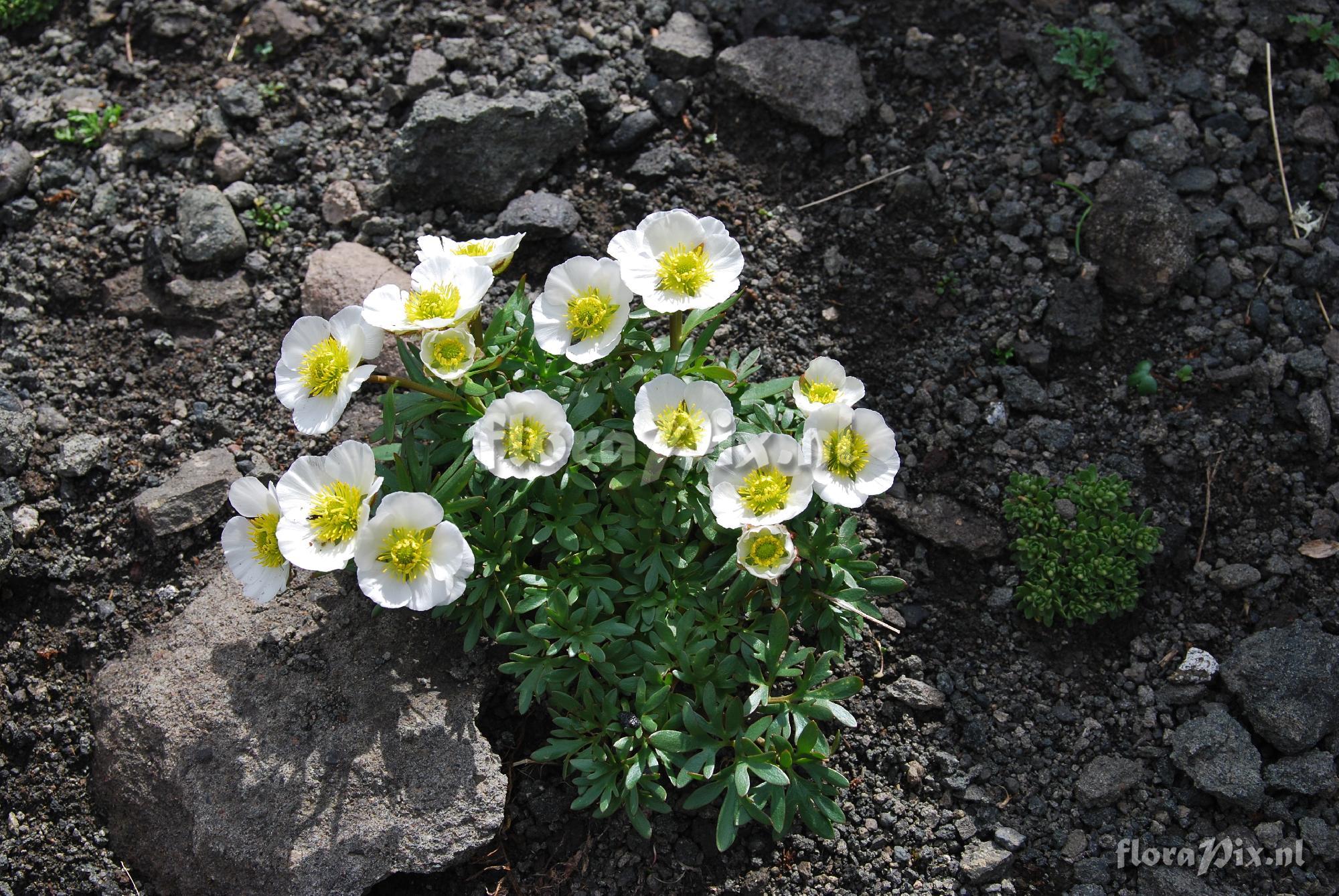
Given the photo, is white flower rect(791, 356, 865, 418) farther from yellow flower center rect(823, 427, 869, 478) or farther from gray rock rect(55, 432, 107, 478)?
gray rock rect(55, 432, 107, 478)

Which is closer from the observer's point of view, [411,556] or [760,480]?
[411,556]

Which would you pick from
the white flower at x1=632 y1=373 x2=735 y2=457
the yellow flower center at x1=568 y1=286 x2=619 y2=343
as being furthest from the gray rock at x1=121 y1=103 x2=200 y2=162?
the white flower at x1=632 y1=373 x2=735 y2=457

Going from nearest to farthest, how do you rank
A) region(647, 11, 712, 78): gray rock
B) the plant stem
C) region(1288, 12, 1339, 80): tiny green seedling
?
the plant stem, region(1288, 12, 1339, 80): tiny green seedling, region(647, 11, 712, 78): gray rock

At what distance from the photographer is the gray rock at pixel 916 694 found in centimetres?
371

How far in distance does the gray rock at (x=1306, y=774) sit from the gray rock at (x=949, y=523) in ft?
3.69

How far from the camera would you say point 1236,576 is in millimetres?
3857

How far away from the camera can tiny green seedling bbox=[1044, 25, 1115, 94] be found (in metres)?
4.67

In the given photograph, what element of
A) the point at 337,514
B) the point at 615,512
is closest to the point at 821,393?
the point at 615,512

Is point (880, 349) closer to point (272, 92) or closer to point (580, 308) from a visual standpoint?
point (580, 308)

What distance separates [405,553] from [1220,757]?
2.69 metres

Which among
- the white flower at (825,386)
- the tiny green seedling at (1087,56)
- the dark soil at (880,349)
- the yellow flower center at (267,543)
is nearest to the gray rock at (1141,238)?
the dark soil at (880,349)

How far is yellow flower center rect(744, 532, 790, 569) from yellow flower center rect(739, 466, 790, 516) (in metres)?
0.07

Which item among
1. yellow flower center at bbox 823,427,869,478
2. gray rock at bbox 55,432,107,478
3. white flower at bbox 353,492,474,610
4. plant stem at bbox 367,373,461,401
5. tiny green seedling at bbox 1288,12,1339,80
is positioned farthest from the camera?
tiny green seedling at bbox 1288,12,1339,80

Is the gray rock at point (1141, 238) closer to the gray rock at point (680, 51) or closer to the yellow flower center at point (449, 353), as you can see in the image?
the gray rock at point (680, 51)
